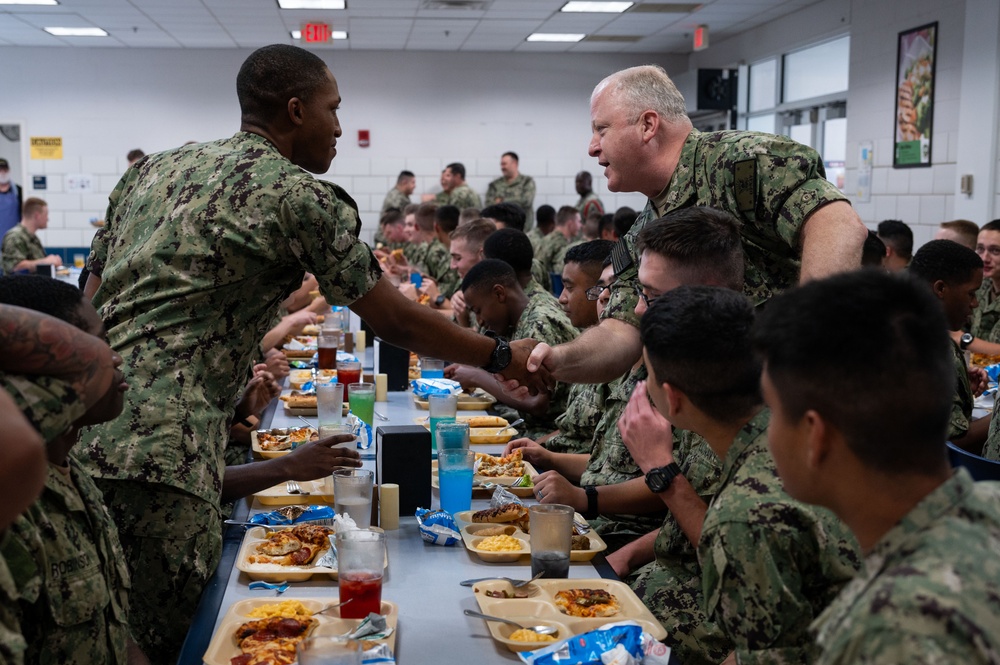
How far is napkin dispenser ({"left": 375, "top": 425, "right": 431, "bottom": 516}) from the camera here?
2385 mm

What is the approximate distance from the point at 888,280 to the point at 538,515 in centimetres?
100

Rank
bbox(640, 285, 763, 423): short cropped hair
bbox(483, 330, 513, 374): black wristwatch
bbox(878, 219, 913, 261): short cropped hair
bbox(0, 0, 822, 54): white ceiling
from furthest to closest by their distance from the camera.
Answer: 1. bbox(0, 0, 822, 54): white ceiling
2. bbox(878, 219, 913, 261): short cropped hair
3. bbox(483, 330, 513, 374): black wristwatch
4. bbox(640, 285, 763, 423): short cropped hair

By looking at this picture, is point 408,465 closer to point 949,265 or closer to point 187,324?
point 187,324

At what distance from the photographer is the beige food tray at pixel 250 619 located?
1.57 m

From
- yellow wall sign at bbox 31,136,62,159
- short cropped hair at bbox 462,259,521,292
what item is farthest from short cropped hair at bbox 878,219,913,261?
yellow wall sign at bbox 31,136,62,159

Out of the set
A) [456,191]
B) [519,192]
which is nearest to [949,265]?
[456,191]

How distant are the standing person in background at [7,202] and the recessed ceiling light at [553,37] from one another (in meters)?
6.94

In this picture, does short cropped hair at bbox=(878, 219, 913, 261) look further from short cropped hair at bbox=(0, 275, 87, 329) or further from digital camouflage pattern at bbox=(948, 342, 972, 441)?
short cropped hair at bbox=(0, 275, 87, 329)

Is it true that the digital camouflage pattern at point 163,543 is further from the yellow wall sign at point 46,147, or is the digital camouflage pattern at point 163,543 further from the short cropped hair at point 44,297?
the yellow wall sign at point 46,147

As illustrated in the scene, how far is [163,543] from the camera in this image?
2.12 metres

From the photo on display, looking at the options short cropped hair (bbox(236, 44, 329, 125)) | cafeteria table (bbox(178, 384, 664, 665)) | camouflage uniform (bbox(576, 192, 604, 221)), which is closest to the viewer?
cafeteria table (bbox(178, 384, 664, 665))

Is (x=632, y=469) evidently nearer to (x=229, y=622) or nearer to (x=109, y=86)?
(x=229, y=622)

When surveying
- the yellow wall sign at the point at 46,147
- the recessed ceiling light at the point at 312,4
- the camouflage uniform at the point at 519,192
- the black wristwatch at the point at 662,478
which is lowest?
the black wristwatch at the point at 662,478

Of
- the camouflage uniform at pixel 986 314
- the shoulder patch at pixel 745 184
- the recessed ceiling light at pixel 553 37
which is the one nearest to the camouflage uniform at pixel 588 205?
the recessed ceiling light at pixel 553 37
